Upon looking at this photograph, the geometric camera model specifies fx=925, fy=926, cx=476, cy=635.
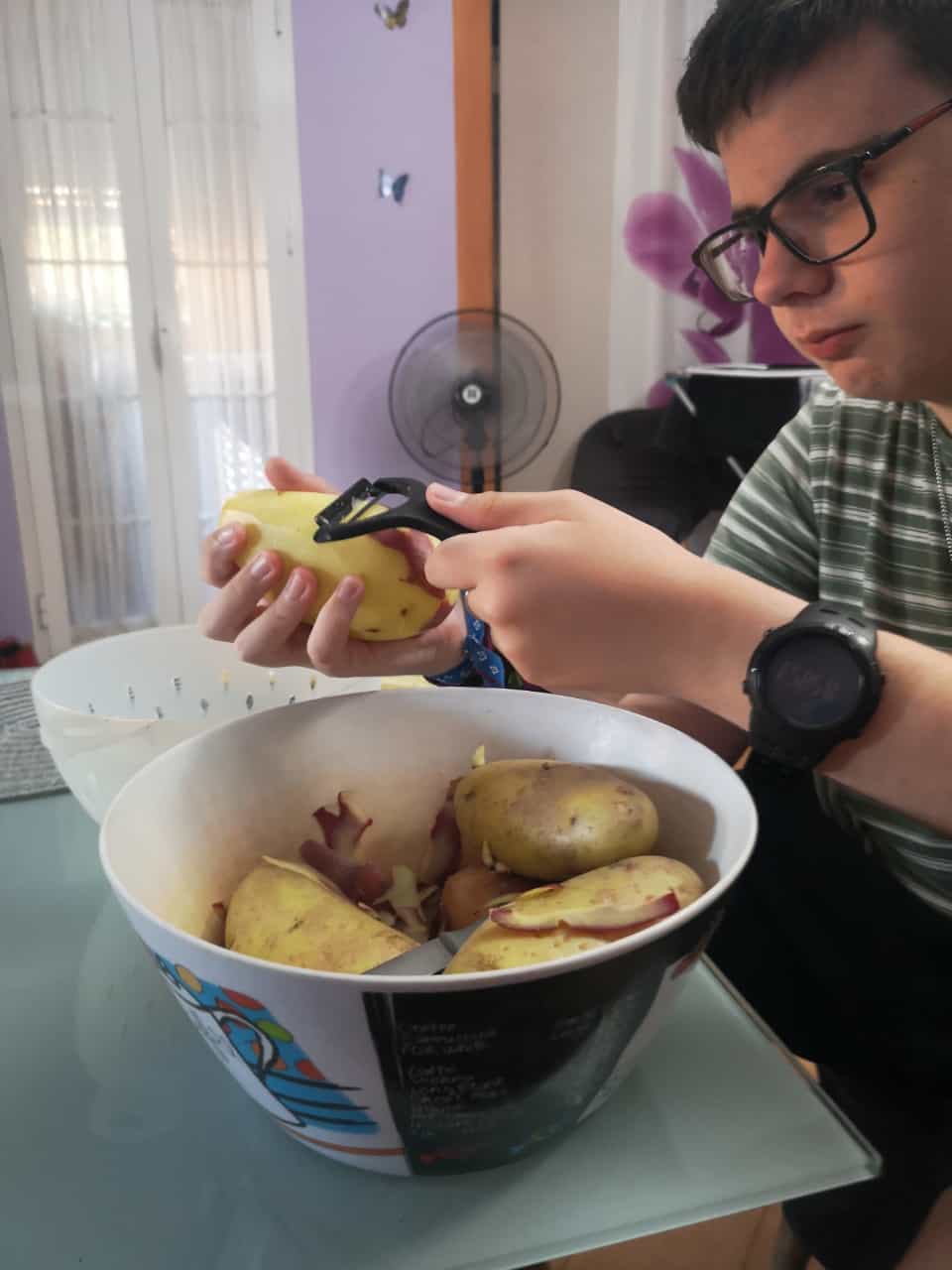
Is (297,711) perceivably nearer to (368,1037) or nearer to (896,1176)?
(368,1037)

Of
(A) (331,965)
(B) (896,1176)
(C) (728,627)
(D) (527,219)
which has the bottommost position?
(B) (896,1176)

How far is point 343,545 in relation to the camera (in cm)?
59

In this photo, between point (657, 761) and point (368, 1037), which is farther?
point (657, 761)

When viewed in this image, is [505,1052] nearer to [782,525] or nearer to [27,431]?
[782,525]

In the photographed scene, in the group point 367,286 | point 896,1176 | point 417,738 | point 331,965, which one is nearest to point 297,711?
point 417,738

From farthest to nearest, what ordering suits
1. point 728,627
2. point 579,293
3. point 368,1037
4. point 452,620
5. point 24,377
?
point 579,293 → point 24,377 → point 452,620 → point 728,627 → point 368,1037

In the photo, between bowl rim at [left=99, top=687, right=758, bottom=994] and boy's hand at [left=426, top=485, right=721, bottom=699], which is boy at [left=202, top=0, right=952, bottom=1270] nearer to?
boy's hand at [left=426, top=485, right=721, bottom=699]

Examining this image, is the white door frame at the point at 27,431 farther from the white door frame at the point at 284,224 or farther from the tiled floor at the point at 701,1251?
the tiled floor at the point at 701,1251

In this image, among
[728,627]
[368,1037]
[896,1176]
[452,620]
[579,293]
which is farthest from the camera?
[579,293]

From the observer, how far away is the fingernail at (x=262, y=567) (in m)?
0.60

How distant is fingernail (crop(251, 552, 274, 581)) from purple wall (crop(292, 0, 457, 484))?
2.22 m

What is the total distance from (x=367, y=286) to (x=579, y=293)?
626 millimetres

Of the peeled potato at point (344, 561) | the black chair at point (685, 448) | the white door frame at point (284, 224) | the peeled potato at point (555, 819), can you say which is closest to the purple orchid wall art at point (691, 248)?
the black chair at point (685, 448)

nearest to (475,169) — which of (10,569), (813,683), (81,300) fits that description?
(81,300)
